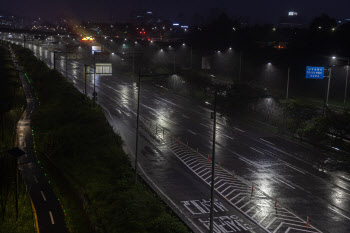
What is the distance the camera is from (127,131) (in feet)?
159

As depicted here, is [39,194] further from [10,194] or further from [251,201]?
[251,201]

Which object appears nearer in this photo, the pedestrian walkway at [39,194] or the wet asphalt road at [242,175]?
the pedestrian walkway at [39,194]

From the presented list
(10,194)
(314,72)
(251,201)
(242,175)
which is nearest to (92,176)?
(10,194)

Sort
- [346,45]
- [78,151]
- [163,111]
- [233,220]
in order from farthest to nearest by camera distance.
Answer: [346,45]
[163,111]
[78,151]
[233,220]

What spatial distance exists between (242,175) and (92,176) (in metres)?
12.2

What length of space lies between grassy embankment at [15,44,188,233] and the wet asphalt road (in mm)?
3129

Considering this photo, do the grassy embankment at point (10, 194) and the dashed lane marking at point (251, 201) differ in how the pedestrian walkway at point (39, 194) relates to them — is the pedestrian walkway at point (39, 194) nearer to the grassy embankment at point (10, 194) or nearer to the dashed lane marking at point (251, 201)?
the grassy embankment at point (10, 194)

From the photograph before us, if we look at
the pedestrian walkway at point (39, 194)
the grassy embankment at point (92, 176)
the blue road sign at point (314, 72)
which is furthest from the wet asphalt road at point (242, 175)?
the blue road sign at point (314, 72)

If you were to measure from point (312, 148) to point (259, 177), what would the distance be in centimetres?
1274

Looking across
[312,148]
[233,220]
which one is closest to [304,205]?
[233,220]

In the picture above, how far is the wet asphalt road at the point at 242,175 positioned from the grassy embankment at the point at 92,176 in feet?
10.3

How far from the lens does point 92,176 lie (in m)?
29.4

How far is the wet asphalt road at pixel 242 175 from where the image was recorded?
2516cm

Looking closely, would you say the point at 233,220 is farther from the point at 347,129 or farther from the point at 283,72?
the point at 283,72
